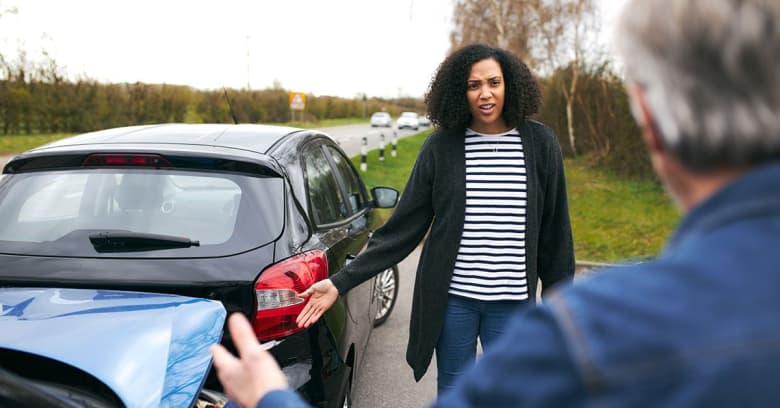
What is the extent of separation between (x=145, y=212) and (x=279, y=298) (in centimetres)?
69

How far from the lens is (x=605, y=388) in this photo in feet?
2.09

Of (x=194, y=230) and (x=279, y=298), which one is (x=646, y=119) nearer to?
(x=279, y=298)

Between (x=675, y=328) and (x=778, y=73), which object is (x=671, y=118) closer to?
(x=778, y=73)

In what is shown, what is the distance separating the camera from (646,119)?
80 centimetres

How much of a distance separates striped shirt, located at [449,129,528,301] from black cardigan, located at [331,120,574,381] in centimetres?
3

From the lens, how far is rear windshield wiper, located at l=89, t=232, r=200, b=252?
7.52 feet

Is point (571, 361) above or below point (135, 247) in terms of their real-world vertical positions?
above

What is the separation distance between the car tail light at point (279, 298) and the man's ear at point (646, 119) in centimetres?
174

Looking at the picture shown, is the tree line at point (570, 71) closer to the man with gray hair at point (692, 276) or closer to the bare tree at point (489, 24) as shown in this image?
the bare tree at point (489, 24)

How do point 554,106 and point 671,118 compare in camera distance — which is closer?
point 671,118

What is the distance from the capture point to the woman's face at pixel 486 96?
2504 mm

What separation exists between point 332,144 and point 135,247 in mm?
1957

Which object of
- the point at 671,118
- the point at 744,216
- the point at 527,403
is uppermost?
the point at 671,118

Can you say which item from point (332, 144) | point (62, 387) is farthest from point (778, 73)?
point (332, 144)
